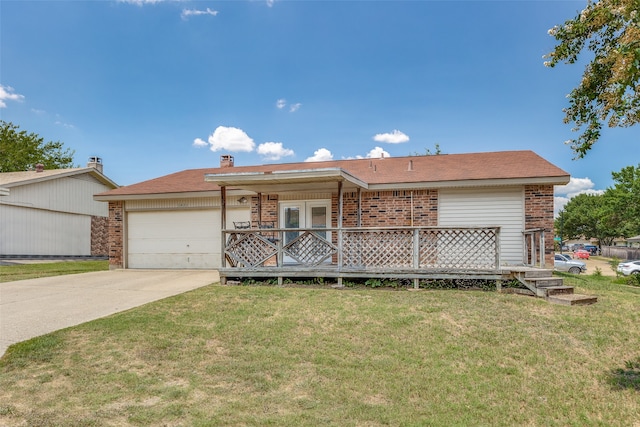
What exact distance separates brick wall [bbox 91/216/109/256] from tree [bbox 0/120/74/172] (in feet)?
55.8

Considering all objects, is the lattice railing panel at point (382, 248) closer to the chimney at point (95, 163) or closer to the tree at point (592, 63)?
the tree at point (592, 63)

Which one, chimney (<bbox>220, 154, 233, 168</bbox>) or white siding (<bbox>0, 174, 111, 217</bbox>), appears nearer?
chimney (<bbox>220, 154, 233, 168</bbox>)

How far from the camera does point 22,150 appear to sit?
1281 inches

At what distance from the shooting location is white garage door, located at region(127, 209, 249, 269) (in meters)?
12.8

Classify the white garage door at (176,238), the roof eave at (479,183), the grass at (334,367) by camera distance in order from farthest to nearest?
the white garage door at (176,238) → the roof eave at (479,183) → the grass at (334,367)

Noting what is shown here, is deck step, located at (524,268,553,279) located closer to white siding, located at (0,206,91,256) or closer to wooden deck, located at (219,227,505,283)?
wooden deck, located at (219,227,505,283)

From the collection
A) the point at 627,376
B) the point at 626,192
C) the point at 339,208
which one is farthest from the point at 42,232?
the point at 626,192

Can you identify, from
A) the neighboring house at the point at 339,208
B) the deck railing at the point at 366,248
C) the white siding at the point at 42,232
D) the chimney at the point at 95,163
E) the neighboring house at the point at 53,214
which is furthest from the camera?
the chimney at the point at 95,163

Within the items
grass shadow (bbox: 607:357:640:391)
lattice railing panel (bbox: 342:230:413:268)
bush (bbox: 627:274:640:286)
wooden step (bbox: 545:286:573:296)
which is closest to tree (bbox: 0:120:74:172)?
lattice railing panel (bbox: 342:230:413:268)

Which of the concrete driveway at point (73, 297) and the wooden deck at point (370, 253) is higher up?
the wooden deck at point (370, 253)

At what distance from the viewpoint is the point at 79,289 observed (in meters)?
8.87

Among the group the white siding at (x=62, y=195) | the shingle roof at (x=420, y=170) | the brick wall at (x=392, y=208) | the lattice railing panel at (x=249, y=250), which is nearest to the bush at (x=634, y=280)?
the shingle roof at (x=420, y=170)

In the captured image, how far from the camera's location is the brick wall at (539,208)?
1016 centimetres

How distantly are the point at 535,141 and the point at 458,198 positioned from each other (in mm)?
5643
